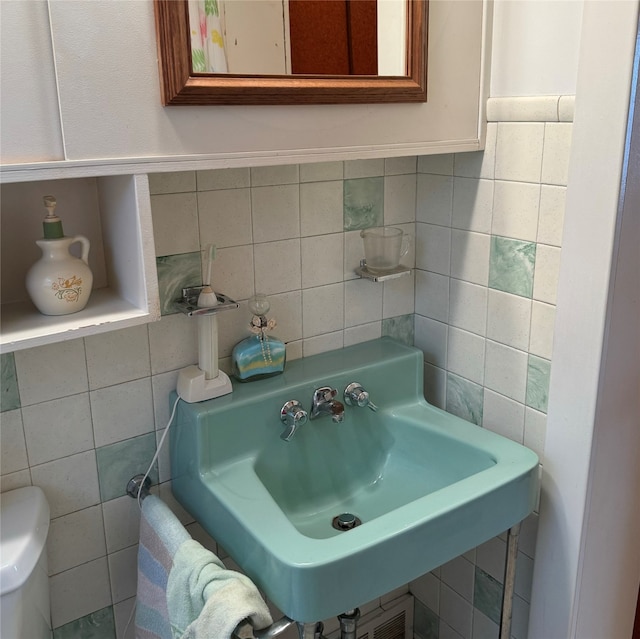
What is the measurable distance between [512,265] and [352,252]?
1.13 ft

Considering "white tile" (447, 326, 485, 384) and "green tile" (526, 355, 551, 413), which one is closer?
"green tile" (526, 355, 551, 413)

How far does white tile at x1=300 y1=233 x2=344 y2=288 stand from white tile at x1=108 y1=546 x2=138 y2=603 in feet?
2.11

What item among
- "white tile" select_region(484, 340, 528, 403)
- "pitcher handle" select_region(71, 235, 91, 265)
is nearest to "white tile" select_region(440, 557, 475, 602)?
"white tile" select_region(484, 340, 528, 403)

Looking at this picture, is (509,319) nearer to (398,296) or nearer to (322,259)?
(398,296)

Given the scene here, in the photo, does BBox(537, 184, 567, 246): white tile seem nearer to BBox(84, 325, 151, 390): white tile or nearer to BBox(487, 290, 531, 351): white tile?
BBox(487, 290, 531, 351): white tile

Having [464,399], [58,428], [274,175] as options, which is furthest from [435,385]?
[58,428]

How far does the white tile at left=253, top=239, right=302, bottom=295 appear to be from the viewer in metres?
1.34

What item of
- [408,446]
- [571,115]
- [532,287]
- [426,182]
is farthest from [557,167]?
[408,446]

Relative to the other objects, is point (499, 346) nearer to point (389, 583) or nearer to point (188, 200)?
point (389, 583)

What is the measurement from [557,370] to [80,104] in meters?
0.94

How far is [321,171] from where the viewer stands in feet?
4.50

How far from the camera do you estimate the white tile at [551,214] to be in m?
1.21

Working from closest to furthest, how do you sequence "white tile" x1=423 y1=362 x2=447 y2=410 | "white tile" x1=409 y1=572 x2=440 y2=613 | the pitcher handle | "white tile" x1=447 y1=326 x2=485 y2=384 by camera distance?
the pitcher handle → "white tile" x1=447 y1=326 x2=485 y2=384 → "white tile" x1=423 y1=362 x2=447 y2=410 → "white tile" x1=409 y1=572 x2=440 y2=613

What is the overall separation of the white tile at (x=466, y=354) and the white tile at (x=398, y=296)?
0.13 m
